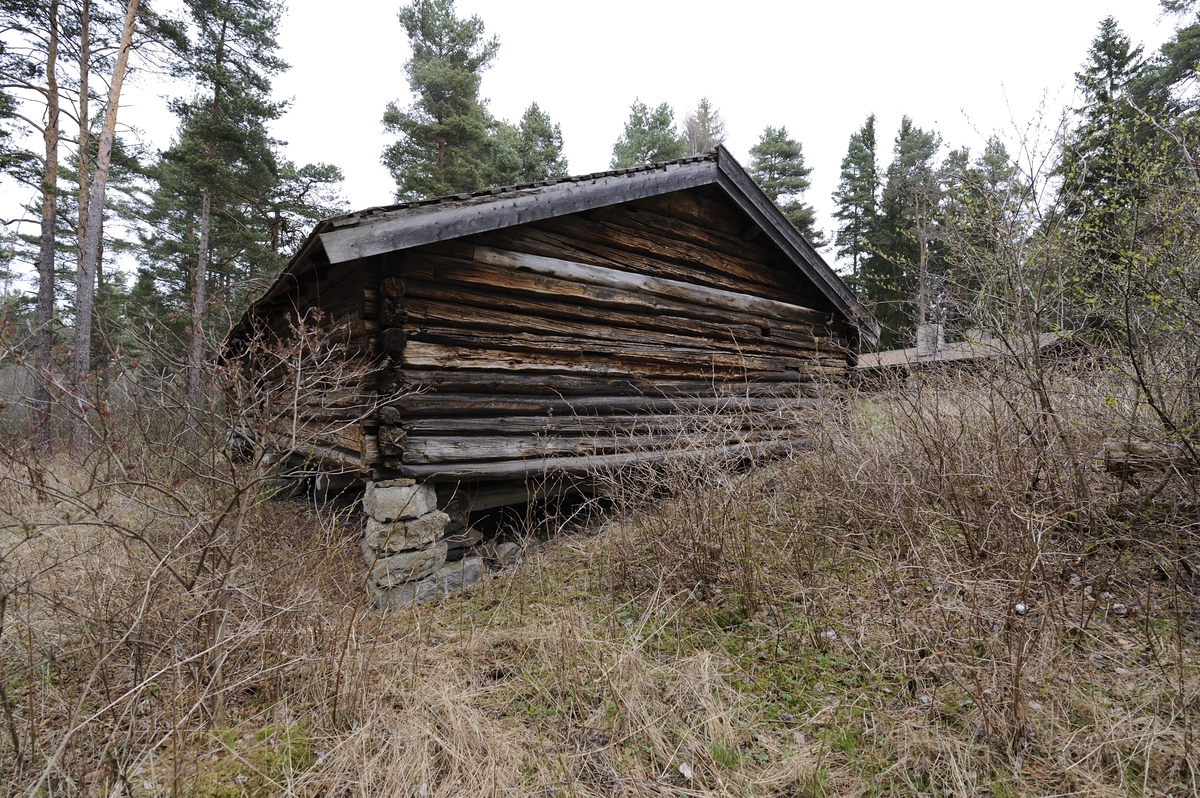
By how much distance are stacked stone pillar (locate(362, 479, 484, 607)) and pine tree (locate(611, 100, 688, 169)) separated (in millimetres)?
24528

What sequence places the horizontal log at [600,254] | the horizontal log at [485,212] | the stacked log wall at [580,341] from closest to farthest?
the horizontal log at [485,212], the stacked log wall at [580,341], the horizontal log at [600,254]

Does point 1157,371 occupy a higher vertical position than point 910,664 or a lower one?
higher

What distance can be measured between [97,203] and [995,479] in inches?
649

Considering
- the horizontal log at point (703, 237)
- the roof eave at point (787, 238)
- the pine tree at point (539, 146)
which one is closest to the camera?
the horizontal log at point (703, 237)

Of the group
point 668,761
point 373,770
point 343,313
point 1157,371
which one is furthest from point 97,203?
point 1157,371

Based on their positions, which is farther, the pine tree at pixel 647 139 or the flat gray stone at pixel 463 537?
the pine tree at pixel 647 139

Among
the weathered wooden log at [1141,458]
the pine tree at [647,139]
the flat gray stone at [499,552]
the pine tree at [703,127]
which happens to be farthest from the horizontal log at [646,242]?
the pine tree at [703,127]

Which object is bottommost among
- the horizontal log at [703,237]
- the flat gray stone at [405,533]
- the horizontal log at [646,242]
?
the flat gray stone at [405,533]

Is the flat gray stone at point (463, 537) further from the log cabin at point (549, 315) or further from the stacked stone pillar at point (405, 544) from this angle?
the log cabin at point (549, 315)

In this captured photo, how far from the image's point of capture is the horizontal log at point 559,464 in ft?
13.3

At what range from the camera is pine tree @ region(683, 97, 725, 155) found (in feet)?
98.6

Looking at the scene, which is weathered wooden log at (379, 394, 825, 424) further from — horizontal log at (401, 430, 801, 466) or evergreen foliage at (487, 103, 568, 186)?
evergreen foliage at (487, 103, 568, 186)

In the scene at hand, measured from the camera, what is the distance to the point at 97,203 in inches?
432

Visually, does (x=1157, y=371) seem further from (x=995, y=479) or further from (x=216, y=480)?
(x=216, y=480)
